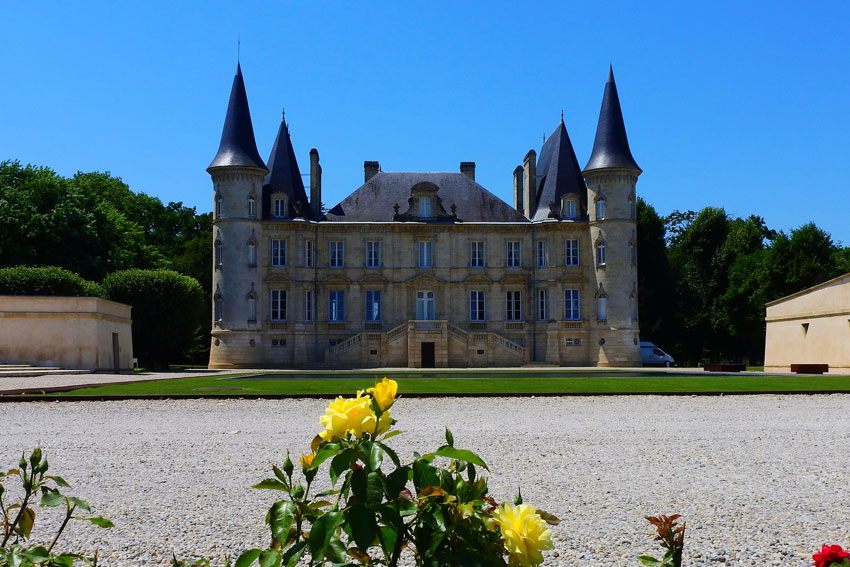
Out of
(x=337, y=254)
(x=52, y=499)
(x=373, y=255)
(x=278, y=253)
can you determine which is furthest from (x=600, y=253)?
(x=52, y=499)

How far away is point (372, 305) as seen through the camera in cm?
4878

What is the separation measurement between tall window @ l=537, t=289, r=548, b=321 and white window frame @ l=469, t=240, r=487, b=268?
3.51m

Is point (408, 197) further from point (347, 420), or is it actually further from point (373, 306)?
point (347, 420)

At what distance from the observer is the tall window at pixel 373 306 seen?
160 feet

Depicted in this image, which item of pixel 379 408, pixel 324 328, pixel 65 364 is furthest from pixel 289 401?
pixel 324 328

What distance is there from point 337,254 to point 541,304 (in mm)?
11792

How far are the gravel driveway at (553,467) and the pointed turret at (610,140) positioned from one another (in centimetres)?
3276

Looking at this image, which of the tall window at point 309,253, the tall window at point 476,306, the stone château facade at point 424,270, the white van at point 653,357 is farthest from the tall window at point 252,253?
the white van at point 653,357

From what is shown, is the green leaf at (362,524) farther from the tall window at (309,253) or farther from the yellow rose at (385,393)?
the tall window at (309,253)

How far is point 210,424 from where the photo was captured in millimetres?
12633

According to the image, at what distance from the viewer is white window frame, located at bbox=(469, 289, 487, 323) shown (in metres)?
49.0

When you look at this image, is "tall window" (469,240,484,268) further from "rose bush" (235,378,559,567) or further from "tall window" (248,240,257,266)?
"rose bush" (235,378,559,567)

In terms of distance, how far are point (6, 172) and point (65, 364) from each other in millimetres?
20245

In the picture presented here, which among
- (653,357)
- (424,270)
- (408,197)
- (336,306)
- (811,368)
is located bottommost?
(811,368)
